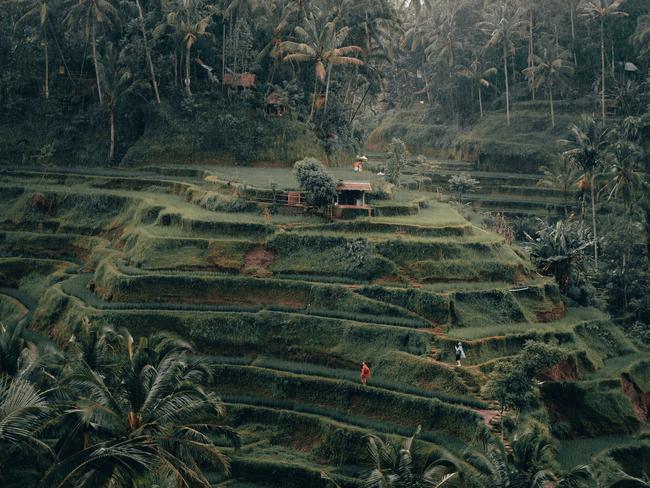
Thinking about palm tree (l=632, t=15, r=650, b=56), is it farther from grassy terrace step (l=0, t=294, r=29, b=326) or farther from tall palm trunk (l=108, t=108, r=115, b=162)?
grassy terrace step (l=0, t=294, r=29, b=326)

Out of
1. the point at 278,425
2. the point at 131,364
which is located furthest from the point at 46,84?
the point at 131,364

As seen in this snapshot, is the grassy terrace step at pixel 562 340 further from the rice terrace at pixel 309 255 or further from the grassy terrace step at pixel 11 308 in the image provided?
the grassy terrace step at pixel 11 308

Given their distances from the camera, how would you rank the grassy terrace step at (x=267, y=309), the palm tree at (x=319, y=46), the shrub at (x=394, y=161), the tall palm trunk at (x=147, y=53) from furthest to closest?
the tall palm trunk at (x=147, y=53) → the palm tree at (x=319, y=46) → the shrub at (x=394, y=161) → the grassy terrace step at (x=267, y=309)

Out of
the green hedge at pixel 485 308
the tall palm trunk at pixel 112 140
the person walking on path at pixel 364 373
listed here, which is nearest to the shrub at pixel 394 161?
the green hedge at pixel 485 308

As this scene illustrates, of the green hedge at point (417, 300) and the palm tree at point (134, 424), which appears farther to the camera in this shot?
the green hedge at point (417, 300)

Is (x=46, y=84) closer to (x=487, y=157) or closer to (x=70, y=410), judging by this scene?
(x=487, y=157)

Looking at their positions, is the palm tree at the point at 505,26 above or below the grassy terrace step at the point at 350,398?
above
